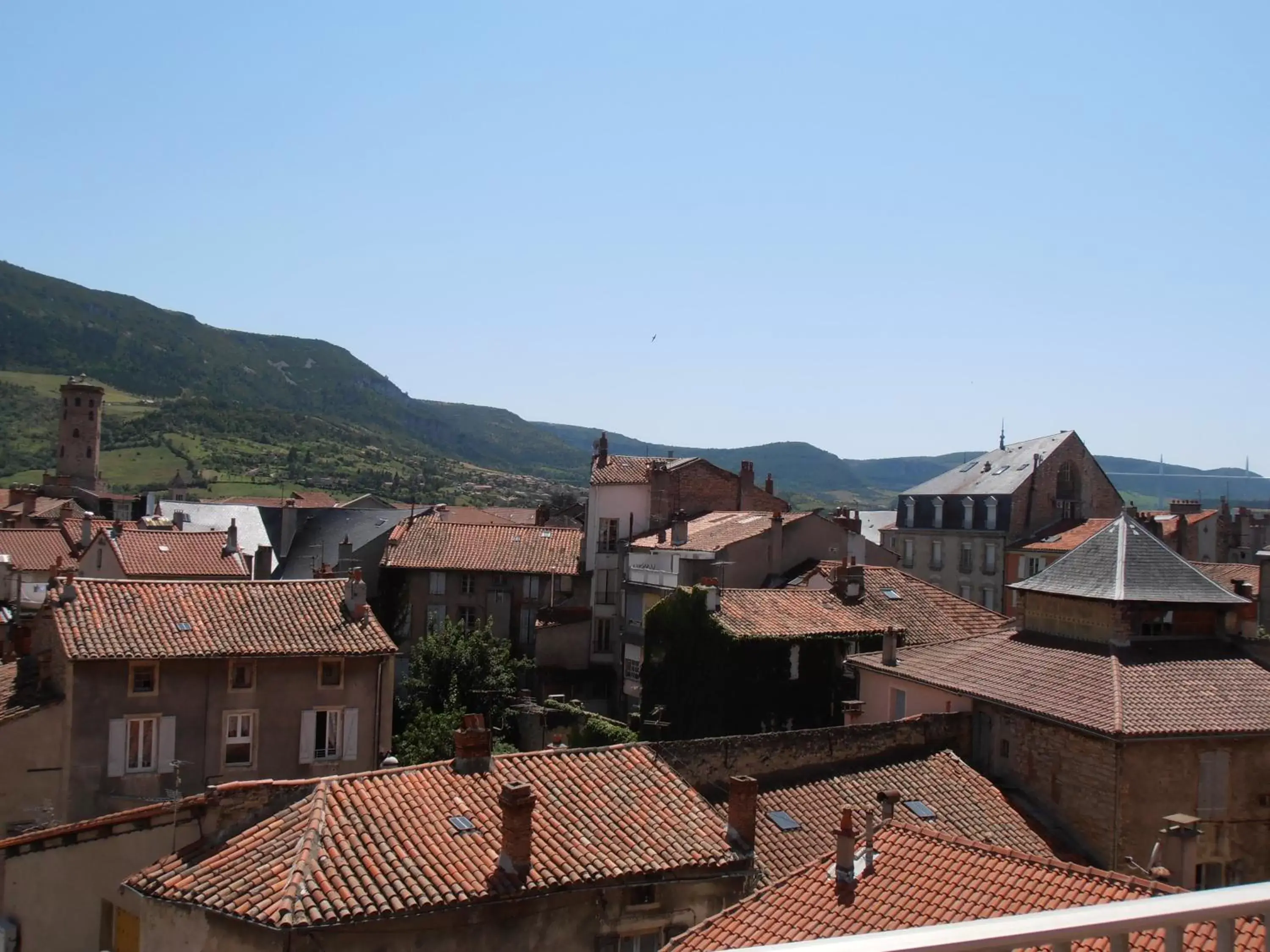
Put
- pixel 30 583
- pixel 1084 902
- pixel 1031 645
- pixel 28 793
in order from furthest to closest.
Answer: pixel 30 583
pixel 1031 645
pixel 28 793
pixel 1084 902

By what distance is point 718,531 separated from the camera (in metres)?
44.6

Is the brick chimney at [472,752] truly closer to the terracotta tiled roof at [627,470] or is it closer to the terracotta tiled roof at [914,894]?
the terracotta tiled roof at [914,894]

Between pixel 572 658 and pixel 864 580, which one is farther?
pixel 572 658

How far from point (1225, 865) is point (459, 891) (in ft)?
54.5

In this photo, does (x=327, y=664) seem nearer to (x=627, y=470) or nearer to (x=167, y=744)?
(x=167, y=744)

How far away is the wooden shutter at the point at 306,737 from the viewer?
28828mm

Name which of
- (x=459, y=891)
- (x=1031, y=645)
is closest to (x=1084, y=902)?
(x=459, y=891)

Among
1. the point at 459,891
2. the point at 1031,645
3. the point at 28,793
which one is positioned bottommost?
the point at 28,793

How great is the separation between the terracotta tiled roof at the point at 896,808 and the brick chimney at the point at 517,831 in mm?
5514

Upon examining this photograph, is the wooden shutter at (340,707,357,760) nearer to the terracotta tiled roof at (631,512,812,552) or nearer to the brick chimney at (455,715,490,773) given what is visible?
the brick chimney at (455,715,490,773)

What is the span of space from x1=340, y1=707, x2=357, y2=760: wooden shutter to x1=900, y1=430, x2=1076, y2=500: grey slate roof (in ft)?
129

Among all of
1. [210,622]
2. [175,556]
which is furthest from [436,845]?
[175,556]

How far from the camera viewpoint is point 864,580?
1451 inches

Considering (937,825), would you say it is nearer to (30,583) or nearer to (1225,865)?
(1225,865)
